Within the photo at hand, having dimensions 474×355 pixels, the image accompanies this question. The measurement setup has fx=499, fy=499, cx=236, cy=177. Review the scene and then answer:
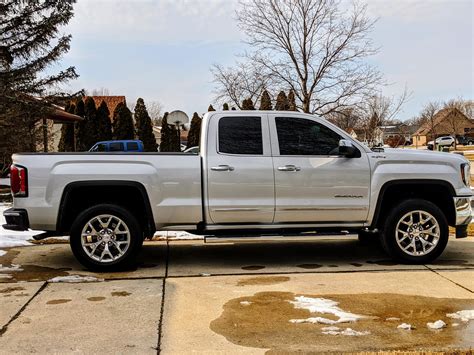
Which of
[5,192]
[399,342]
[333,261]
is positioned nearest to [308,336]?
[399,342]

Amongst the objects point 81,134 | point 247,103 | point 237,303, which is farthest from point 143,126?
point 237,303

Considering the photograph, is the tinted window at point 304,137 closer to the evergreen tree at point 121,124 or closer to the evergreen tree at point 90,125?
the evergreen tree at point 90,125

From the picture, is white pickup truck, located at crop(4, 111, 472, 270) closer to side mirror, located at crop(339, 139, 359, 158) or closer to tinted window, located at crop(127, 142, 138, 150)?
side mirror, located at crop(339, 139, 359, 158)

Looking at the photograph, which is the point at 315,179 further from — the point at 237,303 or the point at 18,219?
the point at 18,219

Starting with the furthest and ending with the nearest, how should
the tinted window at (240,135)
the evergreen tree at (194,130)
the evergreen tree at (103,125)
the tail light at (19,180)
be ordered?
the evergreen tree at (194,130)
the evergreen tree at (103,125)
the tinted window at (240,135)
the tail light at (19,180)

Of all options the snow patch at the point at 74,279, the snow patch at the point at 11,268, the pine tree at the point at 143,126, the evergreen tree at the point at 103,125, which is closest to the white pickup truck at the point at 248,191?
the snow patch at the point at 74,279

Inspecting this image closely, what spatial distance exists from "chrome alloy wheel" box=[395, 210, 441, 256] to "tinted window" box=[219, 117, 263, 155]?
208cm

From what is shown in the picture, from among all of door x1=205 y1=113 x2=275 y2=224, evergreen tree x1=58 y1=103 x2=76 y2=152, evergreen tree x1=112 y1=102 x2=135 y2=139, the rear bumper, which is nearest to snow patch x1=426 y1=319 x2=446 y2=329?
door x1=205 y1=113 x2=275 y2=224

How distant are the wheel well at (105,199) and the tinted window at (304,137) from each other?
1880 millimetres

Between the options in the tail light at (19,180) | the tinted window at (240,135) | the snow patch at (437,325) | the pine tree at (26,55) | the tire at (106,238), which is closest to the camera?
the snow patch at (437,325)

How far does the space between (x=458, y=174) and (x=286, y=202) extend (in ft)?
7.56

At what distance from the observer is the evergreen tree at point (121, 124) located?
99.9 feet

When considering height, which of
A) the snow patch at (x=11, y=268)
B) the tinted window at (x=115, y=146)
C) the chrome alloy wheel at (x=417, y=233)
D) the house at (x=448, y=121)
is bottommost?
the snow patch at (x=11, y=268)

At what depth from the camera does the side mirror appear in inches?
Answer: 243
